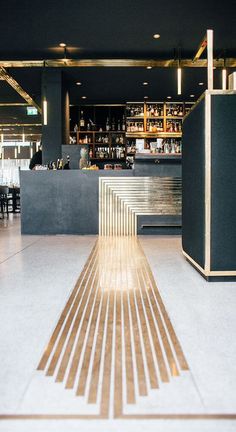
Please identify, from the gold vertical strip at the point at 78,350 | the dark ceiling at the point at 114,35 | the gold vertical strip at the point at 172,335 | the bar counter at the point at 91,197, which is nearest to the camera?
the gold vertical strip at the point at 78,350

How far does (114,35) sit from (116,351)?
6247 millimetres

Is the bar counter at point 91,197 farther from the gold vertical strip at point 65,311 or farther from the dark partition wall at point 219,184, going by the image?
the dark partition wall at point 219,184

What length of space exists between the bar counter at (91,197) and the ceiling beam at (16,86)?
124 inches

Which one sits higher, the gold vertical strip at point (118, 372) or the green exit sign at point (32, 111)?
the green exit sign at point (32, 111)

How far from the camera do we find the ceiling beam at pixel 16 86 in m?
8.41

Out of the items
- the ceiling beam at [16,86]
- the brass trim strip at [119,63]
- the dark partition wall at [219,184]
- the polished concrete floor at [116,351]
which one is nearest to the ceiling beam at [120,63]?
the brass trim strip at [119,63]

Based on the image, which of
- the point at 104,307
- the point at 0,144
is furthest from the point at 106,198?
the point at 0,144

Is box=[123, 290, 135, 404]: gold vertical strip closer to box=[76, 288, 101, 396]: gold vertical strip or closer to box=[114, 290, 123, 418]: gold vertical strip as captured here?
box=[114, 290, 123, 418]: gold vertical strip

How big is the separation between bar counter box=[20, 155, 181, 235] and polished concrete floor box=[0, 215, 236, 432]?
3084 millimetres

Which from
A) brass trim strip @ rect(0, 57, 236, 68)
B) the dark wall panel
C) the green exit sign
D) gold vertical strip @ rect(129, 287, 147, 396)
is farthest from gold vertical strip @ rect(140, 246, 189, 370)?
the green exit sign

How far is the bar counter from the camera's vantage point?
6.49 metres

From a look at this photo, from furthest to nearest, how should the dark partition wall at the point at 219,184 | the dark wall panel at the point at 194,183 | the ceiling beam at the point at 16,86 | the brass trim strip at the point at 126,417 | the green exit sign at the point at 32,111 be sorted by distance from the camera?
1. the green exit sign at the point at 32,111
2. the ceiling beam at the point at 16,86
3. the dark wall panel at the point at 194,183
4. the dark partition wall at the point at 219,184
5. the brass trim strip at the point at 126,417

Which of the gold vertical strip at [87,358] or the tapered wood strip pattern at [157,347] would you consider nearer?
the gold vertical strip at [87,358]

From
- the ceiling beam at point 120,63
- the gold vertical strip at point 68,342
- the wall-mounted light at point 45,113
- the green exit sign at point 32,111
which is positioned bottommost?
the gold vertical strip at point 68,342
